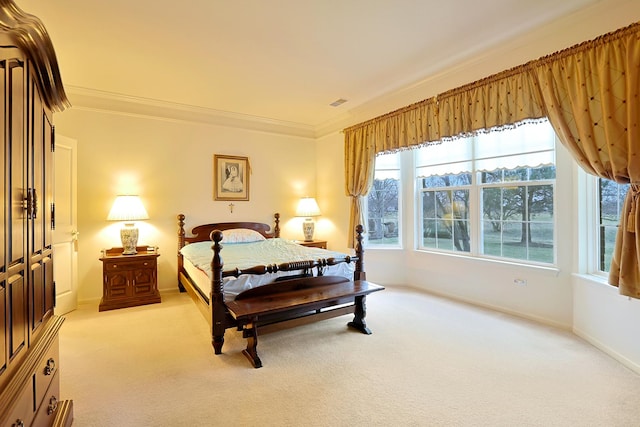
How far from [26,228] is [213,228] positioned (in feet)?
11.4

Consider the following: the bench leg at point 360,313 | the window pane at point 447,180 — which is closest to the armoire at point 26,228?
the bench leg at point 360,313

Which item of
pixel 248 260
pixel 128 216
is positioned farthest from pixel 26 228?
pixel 128 216

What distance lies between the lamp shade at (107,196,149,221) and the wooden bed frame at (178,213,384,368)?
4.63ft

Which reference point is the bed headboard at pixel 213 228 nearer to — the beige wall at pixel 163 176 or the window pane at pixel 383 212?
the beige wall at pixel 163 176

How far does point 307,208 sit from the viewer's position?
17.5 ft

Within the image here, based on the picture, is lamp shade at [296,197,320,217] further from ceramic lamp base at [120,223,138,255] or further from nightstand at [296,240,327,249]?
ceramic lamp base at [120,223,138,255]

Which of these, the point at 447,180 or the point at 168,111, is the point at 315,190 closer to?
the point at 447,180

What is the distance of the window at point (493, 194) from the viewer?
10.5ft

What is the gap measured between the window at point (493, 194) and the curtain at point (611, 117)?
68 cm

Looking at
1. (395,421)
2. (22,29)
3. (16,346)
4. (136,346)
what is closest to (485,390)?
(395,421)

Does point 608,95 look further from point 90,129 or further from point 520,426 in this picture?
point 90,129

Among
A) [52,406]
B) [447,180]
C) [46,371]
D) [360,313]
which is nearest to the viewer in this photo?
[46,371]

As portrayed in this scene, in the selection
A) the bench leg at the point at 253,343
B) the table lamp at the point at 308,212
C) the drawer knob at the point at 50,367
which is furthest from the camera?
the table lamp at the point at 308,212

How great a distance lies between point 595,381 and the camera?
2113mm
